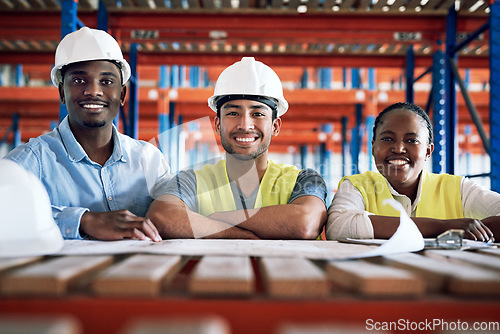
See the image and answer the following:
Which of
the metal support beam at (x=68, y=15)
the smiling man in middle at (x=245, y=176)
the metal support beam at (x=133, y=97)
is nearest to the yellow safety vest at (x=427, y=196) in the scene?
the smiling man in middle at (x=245, y=176)

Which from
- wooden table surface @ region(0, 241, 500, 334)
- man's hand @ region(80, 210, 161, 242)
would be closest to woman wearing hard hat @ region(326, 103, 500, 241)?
man's hand @ region(80, 210, 161, 242)

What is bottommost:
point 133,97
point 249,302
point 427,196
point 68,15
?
point 249,302

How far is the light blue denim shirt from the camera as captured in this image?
2436mm

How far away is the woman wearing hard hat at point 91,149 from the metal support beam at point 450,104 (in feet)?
12.3

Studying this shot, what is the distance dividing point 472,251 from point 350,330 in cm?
93

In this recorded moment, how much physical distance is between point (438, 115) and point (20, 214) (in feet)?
17.2

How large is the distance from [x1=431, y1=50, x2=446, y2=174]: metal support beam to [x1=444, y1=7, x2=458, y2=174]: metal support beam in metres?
0.18

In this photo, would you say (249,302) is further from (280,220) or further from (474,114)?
(474,114)

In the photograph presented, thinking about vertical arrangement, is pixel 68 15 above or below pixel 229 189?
above

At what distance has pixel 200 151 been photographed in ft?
51.9

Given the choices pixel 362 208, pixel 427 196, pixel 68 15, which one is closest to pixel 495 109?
pixel 427 196

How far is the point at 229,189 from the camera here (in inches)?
99.4

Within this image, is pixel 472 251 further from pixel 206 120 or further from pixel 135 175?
pixel 135 175

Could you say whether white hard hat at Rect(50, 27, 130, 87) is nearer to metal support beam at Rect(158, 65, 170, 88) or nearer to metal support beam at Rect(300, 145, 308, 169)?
metal support beam at Rect(158, 65, 170, 88)
